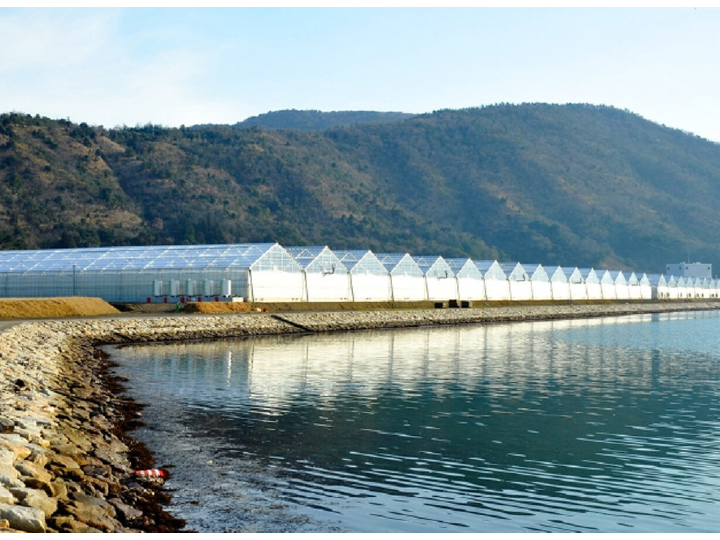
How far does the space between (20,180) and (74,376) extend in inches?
5277

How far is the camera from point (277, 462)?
2258cm

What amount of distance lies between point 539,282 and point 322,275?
52.3m

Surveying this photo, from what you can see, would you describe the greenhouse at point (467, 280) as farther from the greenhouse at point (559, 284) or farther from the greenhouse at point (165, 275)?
the greenhouse at point (165, 275)

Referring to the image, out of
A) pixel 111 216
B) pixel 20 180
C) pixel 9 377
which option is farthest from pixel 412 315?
pixel 20 180

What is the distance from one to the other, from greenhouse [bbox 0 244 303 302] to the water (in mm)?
31065

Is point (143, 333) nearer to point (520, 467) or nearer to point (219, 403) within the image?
point (219, 403)

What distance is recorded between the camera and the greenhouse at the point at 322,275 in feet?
293

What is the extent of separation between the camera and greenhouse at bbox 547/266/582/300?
136m

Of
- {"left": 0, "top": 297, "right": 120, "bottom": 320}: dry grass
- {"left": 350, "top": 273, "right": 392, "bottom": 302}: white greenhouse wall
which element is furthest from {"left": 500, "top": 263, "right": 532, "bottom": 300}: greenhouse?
{"left": 0, "top": 297, "right": 120, "bottom": 320}: dry grass

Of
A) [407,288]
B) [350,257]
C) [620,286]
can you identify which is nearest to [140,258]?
[350,257]

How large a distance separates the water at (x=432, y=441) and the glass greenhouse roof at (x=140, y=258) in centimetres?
3316

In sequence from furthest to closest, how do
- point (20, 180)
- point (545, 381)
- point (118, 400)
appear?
point (20, 180) < point (545, 381) < point (118, 400)

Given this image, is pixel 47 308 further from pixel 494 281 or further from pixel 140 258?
pixel 494 281

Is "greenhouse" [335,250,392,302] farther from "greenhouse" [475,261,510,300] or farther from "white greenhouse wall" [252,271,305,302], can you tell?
"greenhouse" [475,261,510,300]
